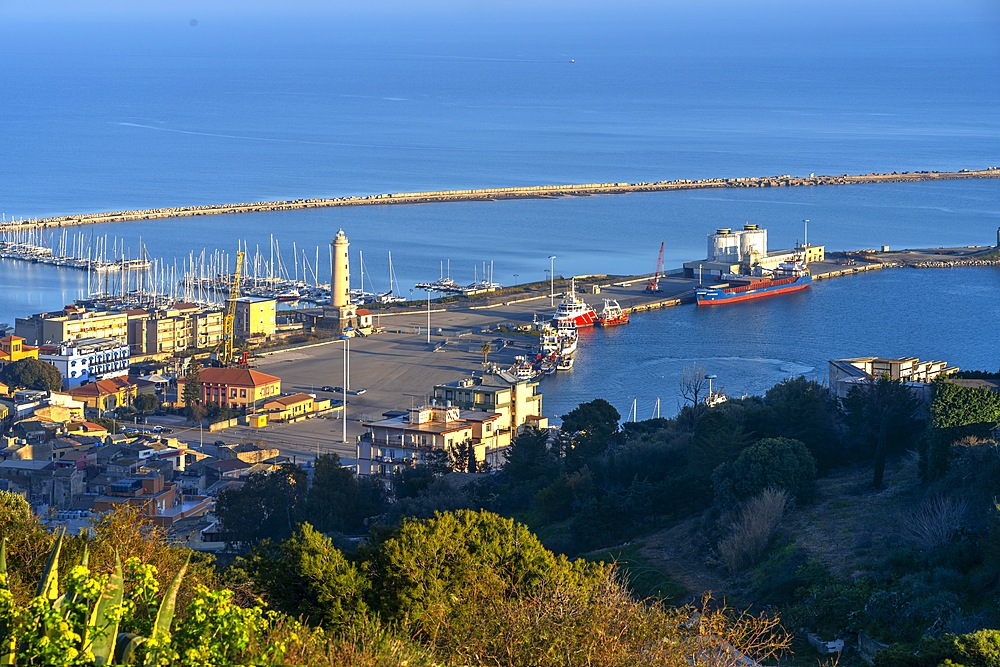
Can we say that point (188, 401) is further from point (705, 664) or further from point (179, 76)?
point (179, 76)

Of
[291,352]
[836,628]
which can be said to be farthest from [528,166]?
[836,628]

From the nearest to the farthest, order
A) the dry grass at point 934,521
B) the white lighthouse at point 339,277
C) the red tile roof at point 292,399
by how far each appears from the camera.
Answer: the dry grass at point 934,521 → the red tile roof at point 292,399 → the white lighthouse at point 339,277

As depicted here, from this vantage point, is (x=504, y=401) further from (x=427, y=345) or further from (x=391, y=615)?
(x=391, y=615)

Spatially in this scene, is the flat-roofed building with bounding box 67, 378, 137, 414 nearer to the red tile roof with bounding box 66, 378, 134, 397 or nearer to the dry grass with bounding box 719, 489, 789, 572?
the red tile roof with bounding box 66, 378, 134, 397

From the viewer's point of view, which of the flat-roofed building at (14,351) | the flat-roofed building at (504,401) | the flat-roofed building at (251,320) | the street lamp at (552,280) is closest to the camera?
the flat-roofed building at (504,401)

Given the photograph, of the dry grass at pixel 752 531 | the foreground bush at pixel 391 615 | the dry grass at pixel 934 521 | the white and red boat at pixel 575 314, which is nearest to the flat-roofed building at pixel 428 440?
the dry grass at pixel 752 531

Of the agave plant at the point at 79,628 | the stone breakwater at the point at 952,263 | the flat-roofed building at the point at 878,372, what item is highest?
the agave plant at the point at 79,628

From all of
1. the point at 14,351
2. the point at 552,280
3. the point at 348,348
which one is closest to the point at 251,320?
the point at 348,348

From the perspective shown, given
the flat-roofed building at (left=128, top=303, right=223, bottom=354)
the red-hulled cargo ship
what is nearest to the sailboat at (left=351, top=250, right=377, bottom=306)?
the flat-roofed building at (left=128, top=303, right=223, bottom=354)

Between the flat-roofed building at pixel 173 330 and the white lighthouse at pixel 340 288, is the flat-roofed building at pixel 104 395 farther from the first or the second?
the white lighthouse at pixel 340 288
